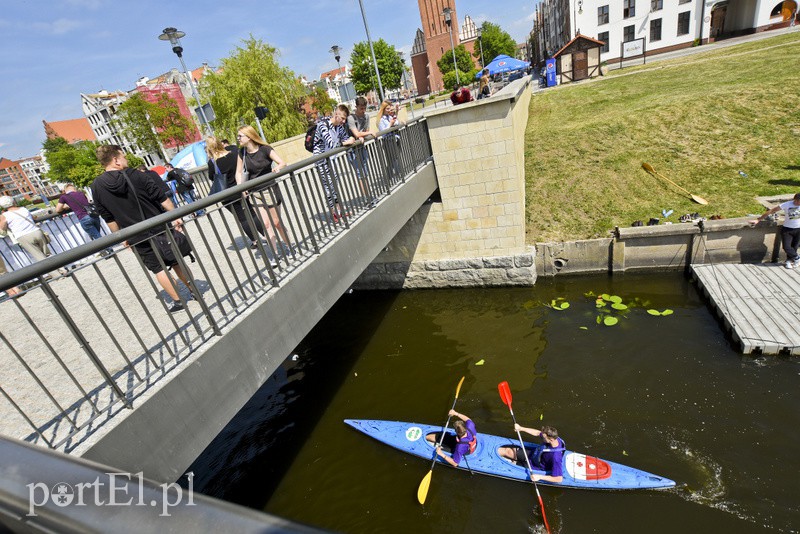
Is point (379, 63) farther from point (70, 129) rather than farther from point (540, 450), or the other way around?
point (70, 129)

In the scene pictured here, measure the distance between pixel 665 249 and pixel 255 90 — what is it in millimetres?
22979

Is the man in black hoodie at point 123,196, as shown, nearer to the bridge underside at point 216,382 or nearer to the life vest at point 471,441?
the bridge underside at point 216,382

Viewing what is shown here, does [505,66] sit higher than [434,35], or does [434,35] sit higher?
[434,35]

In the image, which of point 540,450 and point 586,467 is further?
point 540,450

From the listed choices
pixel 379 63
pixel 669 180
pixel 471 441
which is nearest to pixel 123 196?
pixel 471 441

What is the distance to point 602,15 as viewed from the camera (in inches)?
1481

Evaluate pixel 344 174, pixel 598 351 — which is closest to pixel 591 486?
pixel 598 351

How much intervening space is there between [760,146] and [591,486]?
13.8 m

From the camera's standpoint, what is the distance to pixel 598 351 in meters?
8.63

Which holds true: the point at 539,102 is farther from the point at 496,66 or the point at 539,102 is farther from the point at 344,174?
the point at 344,174

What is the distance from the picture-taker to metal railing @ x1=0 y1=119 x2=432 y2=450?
112 inches

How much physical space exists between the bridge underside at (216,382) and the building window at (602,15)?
44.3 m

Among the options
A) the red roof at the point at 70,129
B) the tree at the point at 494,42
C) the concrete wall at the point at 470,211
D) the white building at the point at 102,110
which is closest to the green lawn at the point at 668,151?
the concrete wall at the point at 470,211

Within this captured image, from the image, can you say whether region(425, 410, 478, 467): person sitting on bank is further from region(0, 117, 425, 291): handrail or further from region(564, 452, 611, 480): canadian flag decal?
region(0, 117, 425, 291): handrail
